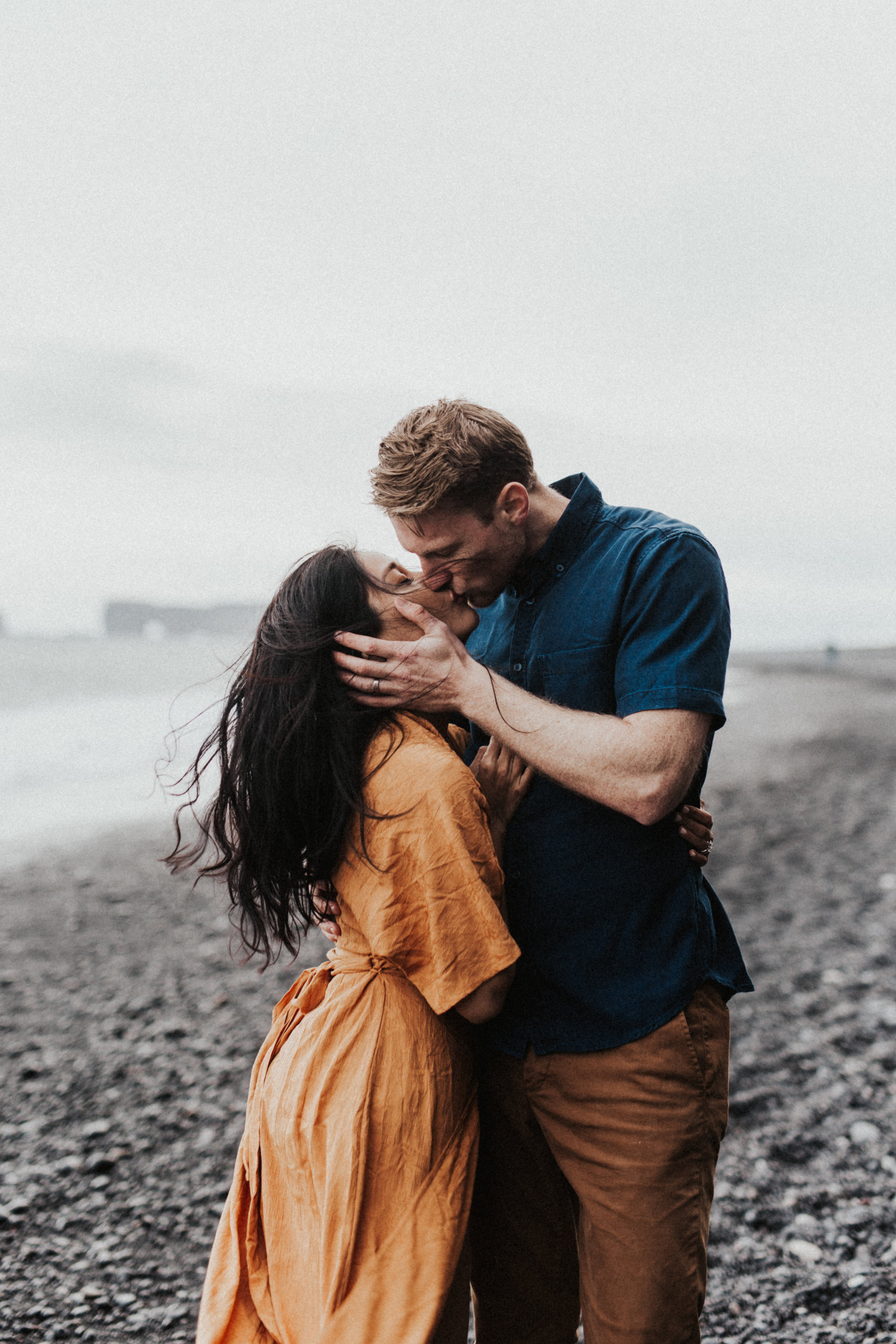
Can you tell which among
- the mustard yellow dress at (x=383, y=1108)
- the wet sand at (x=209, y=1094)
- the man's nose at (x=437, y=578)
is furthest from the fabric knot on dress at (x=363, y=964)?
the wet sand at (x=209, y=1094)

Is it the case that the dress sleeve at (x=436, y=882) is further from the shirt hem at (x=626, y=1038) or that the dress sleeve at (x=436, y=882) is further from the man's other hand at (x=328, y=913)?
the shirt hem at (x=626, y=1038)

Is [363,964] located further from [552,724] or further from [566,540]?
[566,540]

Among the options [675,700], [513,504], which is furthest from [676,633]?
[513,504]

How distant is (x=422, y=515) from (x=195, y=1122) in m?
4.00

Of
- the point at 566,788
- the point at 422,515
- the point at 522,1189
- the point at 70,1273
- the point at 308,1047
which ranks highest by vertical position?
the point at 422,515

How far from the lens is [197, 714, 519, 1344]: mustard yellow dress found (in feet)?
6.41

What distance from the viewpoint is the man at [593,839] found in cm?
213

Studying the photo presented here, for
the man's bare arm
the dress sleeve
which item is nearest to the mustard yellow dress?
the dress sleeve

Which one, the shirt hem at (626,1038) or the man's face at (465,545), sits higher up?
the man's face at (465,545)

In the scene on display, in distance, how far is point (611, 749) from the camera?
207 cm

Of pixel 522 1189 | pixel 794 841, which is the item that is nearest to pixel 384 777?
pixel 522 1189

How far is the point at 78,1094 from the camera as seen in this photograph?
17.5ft

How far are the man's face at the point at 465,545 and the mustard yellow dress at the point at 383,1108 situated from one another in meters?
0.44

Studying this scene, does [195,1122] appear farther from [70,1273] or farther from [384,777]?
[384,777]
